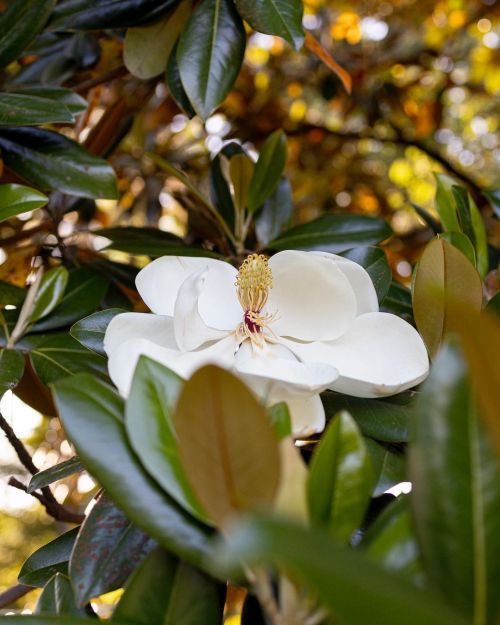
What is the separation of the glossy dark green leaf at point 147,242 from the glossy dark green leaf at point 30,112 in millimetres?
178

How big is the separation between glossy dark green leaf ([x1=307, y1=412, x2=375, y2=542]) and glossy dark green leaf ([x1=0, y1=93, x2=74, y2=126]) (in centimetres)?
50

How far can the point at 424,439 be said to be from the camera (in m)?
0.30

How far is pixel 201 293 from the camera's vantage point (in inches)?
22.6

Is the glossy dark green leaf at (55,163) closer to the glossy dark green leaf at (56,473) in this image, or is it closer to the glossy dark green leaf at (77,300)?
the glossy dark green leaf at (77,300)

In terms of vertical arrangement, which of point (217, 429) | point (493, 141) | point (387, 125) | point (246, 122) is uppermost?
point (217, 429)

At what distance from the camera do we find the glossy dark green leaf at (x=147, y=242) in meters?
0.82

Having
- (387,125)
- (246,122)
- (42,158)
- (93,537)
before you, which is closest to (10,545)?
(246,122)

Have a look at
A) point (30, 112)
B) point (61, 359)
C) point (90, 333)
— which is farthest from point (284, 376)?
point (30, 112)

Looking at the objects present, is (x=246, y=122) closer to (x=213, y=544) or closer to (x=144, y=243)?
(x=144, y=243)

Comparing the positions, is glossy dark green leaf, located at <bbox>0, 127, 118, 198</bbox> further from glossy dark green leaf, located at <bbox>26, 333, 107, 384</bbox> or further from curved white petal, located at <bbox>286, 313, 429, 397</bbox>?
curved white petal, located at <bbox>286, 313, 429, 397</bbox>

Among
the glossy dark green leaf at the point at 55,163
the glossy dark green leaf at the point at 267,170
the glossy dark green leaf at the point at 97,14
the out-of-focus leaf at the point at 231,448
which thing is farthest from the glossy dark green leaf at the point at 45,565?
the glossy dark green leaf at the point at 97,14

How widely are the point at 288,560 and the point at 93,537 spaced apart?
0.25 m

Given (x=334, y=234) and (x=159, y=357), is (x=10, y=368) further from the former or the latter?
(x=334, y=234)

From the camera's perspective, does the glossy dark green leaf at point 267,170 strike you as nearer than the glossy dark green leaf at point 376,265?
No
